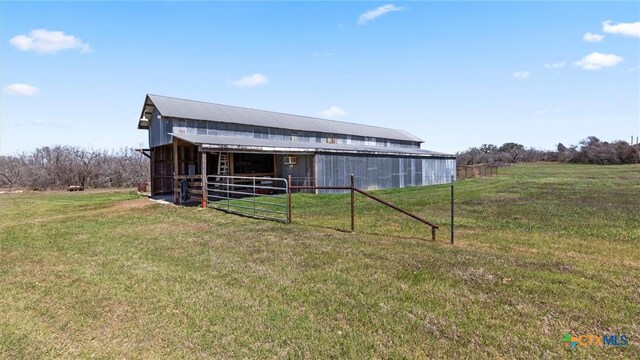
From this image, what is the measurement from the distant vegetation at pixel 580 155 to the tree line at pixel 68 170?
185 ft

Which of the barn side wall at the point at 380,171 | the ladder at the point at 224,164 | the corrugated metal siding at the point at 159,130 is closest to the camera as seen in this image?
the corrugated metal siding at the point at 159,130

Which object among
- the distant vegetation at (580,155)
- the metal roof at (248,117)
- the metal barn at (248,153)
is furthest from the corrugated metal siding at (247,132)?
the distant vegetation at (580,155)

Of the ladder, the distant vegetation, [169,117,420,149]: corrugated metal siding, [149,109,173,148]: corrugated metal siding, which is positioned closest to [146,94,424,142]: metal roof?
[169,117,420,149]: corrugated metal siding

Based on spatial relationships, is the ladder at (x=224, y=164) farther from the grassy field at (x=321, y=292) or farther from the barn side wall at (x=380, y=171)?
the grassy field at (x=321, y=292)

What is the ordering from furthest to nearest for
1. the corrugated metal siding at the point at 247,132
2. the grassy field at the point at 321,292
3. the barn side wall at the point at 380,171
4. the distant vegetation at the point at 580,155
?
the distant vegetation at the point at 580,155
the barn side wall at the point at 380,171
the corrugated metal siding at the point at 247,132
the grassy field at the point at 321,292

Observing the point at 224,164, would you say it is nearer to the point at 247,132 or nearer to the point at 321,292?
the point at 247,132

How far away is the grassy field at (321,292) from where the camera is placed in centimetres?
341

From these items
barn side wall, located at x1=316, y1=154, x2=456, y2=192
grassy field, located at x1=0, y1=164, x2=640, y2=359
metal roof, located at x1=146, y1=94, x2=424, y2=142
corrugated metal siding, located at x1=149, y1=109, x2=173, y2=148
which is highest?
metal roof, located at x1=146, y1=94, x2=424, y2=142

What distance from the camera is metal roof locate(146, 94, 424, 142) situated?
20.4 metres

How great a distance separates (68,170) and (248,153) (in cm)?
2186

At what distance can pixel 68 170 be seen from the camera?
106 ft

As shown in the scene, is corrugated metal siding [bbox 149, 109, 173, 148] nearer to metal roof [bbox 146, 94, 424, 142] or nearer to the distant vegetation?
metal roof [bbox 146, 94, 424, 142]

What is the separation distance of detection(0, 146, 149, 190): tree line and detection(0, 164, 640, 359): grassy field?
92.1 feet

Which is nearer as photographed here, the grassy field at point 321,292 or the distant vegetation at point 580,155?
the grassy field at point 321,292
